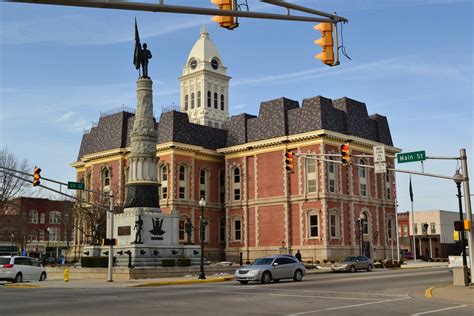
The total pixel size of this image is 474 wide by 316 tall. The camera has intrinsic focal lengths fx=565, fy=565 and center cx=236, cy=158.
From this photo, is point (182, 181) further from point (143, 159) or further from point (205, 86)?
point (205, 86)

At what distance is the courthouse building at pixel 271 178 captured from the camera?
209ft

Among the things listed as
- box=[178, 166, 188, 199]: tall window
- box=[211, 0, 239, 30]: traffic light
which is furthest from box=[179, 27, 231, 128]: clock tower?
box=[211, 0, 239, 30]: traffic light

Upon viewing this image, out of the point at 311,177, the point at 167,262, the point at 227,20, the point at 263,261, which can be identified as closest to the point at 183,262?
the point at 167,262

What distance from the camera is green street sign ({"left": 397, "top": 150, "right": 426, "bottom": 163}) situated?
1049 inches

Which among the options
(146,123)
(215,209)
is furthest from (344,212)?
(146,123)

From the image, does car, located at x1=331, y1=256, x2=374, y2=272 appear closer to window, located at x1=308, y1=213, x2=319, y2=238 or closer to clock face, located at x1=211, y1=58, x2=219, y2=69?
window, located at x1=308, y1=213, x2=319, y2=238

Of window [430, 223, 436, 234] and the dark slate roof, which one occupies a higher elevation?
the dark slate roof

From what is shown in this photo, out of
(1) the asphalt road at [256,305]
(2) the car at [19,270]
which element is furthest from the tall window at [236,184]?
(1) the asphalt road at [256,305]

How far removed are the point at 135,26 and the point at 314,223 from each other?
1195 inches

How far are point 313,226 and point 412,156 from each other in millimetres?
36929

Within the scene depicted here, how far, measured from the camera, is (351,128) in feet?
224

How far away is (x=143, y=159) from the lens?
140ft

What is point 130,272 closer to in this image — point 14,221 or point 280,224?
point 280,224

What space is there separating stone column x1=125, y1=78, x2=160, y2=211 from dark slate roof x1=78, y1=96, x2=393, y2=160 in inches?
1000
